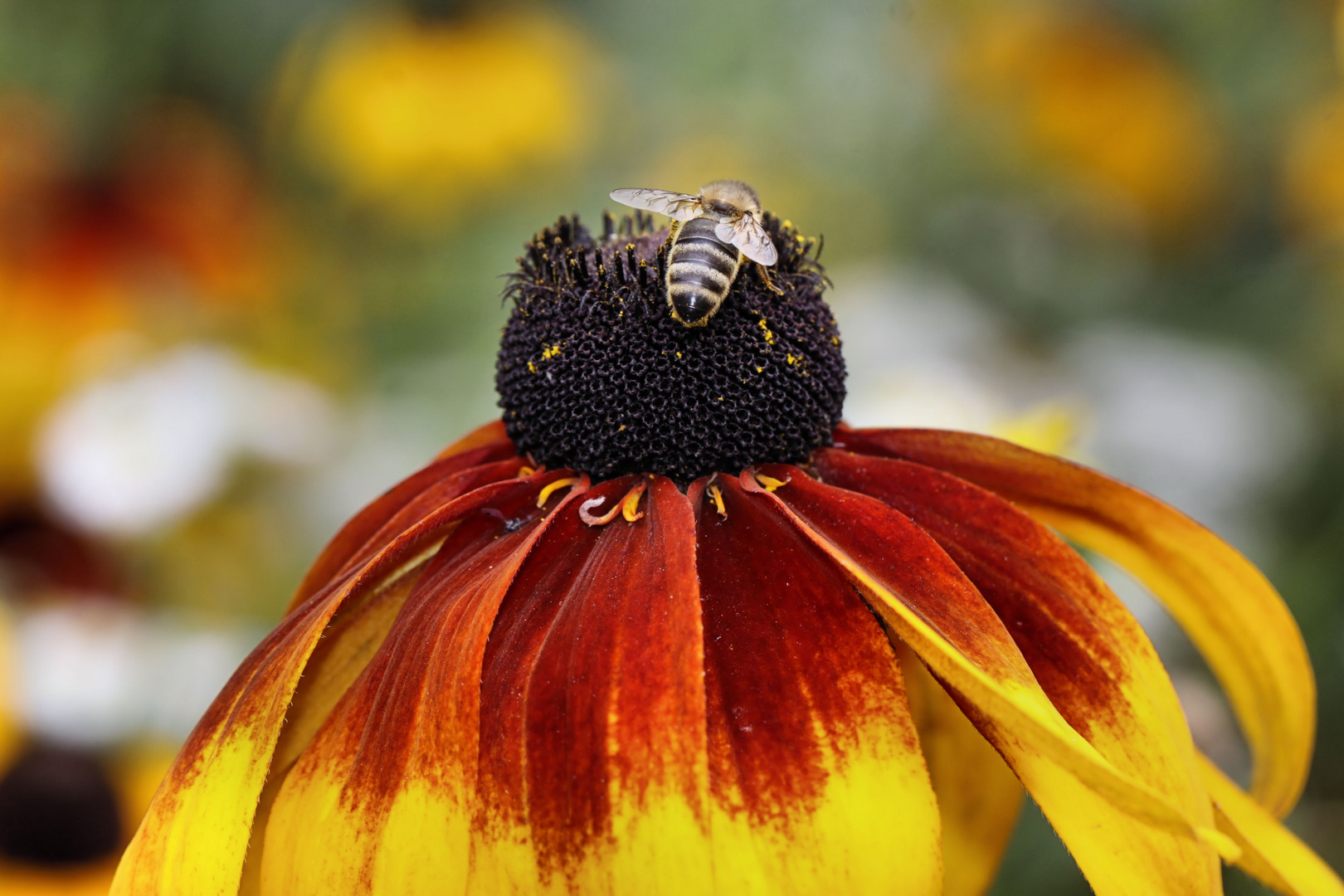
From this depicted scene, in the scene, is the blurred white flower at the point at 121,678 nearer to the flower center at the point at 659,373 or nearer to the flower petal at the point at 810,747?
the flower center at the point at 659,373

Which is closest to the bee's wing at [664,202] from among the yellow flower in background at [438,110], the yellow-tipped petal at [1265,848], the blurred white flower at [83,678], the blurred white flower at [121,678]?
the yellow-tipped petal at [1265,848]

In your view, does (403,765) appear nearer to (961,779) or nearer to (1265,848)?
(961,779)

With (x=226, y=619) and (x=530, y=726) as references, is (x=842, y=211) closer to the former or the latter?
(x=226, y=619)

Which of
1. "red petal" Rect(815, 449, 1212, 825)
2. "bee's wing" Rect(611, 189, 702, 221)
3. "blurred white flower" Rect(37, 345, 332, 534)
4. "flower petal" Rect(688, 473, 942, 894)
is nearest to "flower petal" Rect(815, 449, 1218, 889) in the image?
"red petal" Rect(815, 449, 1212, 825)

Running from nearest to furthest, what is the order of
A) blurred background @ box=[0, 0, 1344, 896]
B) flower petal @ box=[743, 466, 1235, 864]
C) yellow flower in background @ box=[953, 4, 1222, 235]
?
flower petal @ box=[743, 466, 1235, 864]
blurred background @ box=[0, 0, 1344, 896]
yellow flower in background @ box=[953, 4, 1222, 235]

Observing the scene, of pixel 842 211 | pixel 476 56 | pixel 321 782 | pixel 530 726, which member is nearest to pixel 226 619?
pixel 321 782

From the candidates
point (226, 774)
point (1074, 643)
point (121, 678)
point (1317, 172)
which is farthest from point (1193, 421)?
point (226, 774)

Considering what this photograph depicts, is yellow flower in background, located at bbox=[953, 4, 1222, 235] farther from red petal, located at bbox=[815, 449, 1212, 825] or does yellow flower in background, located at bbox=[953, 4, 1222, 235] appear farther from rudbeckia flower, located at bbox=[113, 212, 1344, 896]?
red petal, located at bbox=[815, 449, 1212, 825]
